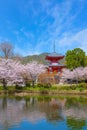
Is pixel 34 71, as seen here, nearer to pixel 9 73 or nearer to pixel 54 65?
pixel 9 73

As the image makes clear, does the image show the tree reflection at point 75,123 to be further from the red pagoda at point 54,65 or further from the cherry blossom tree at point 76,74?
the red pagoda at point 54,65

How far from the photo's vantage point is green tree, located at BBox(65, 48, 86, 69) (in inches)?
2160

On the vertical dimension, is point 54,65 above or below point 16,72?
above

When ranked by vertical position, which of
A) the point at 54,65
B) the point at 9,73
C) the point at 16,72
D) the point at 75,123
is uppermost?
the point at 54,65

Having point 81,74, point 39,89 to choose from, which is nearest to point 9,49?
point 81,74

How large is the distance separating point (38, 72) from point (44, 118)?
27.3 meters

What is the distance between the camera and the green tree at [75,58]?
54875 millimetres

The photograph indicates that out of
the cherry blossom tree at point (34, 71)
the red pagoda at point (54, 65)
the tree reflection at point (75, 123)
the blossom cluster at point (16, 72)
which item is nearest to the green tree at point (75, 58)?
the red pagoda at point (54, 65)

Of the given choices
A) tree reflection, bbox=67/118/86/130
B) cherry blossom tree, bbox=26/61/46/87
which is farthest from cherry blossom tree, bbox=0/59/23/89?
tree reflection, bbox=67/118/86/130

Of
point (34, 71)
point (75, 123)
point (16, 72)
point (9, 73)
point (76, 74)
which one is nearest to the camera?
point (75, 123)

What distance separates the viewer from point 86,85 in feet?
142

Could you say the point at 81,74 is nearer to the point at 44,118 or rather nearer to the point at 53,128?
the point at 44,118

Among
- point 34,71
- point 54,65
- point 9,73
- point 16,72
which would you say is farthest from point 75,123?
point 54,65

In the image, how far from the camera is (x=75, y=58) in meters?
55.2
